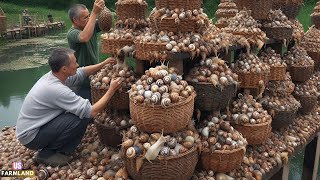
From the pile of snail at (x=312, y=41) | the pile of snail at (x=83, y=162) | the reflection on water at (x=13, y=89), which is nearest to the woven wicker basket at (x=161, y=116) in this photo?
the pile of snail at (x=83, y=162)

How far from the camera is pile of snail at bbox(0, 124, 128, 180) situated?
2590 millimetres

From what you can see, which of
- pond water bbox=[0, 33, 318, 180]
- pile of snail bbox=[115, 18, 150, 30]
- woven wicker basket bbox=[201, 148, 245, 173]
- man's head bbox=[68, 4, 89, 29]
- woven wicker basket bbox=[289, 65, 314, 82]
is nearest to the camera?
woven wicker basket bbox=[201, 148, 245, 173]

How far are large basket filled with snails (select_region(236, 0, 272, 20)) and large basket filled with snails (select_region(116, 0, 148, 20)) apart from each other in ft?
3.90

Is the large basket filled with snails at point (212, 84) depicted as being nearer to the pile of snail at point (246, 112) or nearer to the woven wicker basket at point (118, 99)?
the pile of snail at point (246, 112)

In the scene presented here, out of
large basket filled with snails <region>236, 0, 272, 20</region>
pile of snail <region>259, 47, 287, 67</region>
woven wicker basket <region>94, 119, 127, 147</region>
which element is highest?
large basket filled with snails <region>236, 0, 272, 20</region>

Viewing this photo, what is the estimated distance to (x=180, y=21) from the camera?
2611 mm

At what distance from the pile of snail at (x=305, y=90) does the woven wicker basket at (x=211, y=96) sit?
6.15ft

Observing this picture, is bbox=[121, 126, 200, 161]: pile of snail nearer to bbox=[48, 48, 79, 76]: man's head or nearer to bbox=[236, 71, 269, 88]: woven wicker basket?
bbox=[48, 48, 79, 76]: man's head

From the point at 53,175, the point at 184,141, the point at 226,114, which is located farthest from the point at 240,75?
the point at 53,175

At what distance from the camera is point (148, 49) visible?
2617 mm

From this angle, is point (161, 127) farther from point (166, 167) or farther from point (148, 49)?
point (148, 49)

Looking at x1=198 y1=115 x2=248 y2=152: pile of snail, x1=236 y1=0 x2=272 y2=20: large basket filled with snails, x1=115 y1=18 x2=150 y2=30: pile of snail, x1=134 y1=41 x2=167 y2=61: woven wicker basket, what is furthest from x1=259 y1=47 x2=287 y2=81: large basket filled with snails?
x1=134 y1=41 x2=167 y2=61: woven wicker basket

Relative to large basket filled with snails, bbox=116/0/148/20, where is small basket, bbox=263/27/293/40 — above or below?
below

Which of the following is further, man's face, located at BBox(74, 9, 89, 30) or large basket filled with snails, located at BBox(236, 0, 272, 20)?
large basket filled with snails, located at BBox(236, 0, 272, 20)
